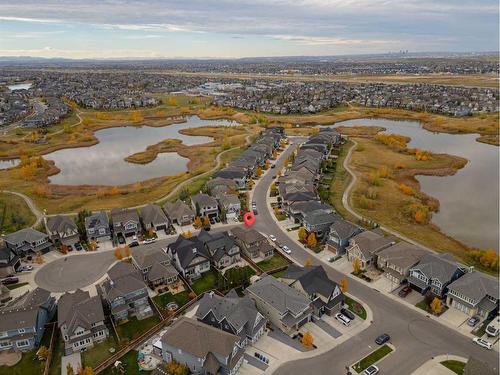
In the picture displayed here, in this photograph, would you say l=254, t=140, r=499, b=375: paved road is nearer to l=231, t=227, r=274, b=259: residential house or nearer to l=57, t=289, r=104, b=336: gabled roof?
l=231, t=227, r=274, b=259: residential house

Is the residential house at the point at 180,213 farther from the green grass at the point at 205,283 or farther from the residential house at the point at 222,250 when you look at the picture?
the green grass at the point at 205,283

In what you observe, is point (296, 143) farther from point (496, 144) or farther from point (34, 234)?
point (34, 234)

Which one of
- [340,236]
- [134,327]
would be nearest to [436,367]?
[340,236]

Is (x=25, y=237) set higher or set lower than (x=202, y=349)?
higher

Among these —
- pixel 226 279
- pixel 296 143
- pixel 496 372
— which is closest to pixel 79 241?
pixel 226 279

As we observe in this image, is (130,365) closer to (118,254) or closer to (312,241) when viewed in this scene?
(118,254)

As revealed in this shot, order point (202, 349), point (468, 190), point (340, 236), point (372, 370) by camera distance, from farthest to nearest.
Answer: point (468, 190) < point (340, 236) < point (372, 370) < point (202, 349)

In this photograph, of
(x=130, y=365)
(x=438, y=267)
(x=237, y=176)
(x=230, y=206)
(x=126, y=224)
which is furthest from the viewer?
(x=237, y=176)
